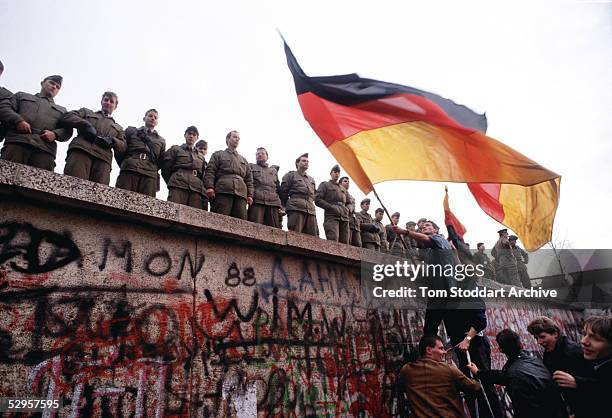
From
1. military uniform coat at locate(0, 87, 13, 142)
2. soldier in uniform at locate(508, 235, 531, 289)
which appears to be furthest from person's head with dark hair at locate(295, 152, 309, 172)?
soldier in uniform at locate(508, 235, 531, 289)

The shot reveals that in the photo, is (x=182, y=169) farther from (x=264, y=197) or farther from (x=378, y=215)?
(x=378, y=215)

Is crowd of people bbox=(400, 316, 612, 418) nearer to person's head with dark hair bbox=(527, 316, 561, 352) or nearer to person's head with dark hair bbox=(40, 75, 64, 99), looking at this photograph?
person's head with dark hair bbox=(527, 316, 561, 352)

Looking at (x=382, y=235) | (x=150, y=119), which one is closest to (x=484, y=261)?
(x=382, y=235)

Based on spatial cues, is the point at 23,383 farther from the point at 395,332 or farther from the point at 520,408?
the point at 395,332

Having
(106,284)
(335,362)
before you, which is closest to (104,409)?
(106,284)

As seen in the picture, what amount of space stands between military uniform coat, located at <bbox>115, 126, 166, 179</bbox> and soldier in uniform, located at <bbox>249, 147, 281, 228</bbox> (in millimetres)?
1512

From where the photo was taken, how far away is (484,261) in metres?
11.5

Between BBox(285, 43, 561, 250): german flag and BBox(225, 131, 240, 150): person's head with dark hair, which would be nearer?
BBox(285, 43, 561, 250): german flag

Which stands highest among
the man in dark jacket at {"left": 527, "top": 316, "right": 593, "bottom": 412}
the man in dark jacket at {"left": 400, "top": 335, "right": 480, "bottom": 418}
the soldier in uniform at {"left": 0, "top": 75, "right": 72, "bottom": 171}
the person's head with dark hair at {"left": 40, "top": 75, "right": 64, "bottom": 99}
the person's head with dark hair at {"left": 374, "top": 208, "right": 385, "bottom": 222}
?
the person's head with dark hair at {"left": 374, "top": 208, "right": 385, "bottom": 222}

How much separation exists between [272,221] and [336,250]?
116cm

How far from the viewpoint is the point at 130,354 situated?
354cm

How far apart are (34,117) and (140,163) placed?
118 centimetres

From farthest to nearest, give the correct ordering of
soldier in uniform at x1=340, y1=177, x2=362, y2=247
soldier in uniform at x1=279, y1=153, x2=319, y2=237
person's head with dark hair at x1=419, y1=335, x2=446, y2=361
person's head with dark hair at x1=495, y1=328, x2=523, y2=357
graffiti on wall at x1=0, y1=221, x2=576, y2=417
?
soldier in uniform at x1=340, y1=177, x2=362, y2=247, soldier in uniform at x1=279, y1=153, x2=319, y2=237, person's head with dark hair at x1=419, y1=335, x2=446, y2=361, person's head with dark hair at x1=495, y1=328, x2=523, y2=357, graffiti on wall at x1=0, y1=221, x2=576, y2=417

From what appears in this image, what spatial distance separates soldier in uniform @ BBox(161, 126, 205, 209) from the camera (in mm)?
5305
